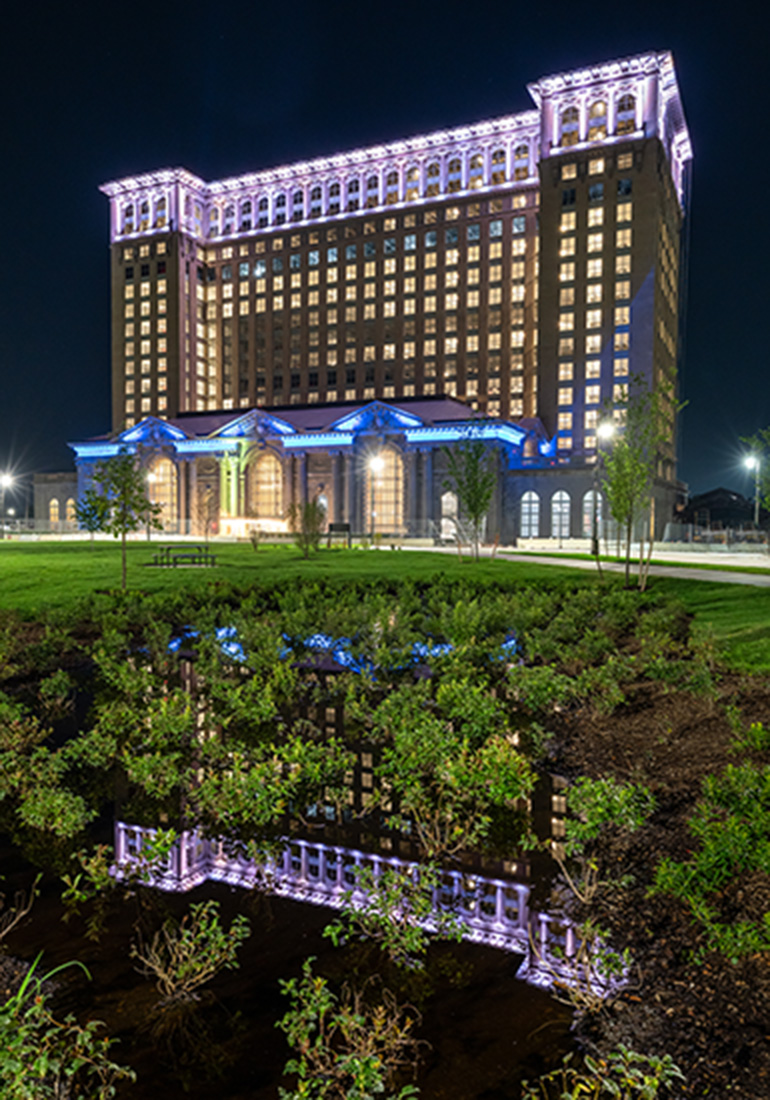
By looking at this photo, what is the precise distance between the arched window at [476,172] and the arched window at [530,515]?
190 ft

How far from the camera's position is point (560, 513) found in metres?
73.4

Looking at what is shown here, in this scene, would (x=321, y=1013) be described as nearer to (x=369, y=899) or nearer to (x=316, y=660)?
(x=369, y=899)

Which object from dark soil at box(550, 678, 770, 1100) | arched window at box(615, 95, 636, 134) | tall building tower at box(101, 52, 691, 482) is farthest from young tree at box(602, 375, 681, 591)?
arched window at box(615, 95, 636, 134)

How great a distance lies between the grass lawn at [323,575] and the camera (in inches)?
636

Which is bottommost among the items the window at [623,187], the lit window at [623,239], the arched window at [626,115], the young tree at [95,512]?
the young tree at [95,512]

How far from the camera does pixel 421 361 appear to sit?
10812cm

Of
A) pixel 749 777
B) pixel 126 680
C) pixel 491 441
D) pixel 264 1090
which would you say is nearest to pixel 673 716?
pixel 749 777

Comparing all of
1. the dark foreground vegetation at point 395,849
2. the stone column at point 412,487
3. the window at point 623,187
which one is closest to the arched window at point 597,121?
the window at point 623,187

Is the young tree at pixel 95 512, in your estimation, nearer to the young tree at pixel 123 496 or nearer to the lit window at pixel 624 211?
the young tree at pixel 123 496

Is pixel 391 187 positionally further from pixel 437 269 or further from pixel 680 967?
pixel 680 967

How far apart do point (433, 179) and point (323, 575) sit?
99.2m

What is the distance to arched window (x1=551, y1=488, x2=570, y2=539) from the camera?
73188mm

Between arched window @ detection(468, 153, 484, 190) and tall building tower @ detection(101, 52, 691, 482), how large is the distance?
0.24m

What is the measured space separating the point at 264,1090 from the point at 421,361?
108792mm
